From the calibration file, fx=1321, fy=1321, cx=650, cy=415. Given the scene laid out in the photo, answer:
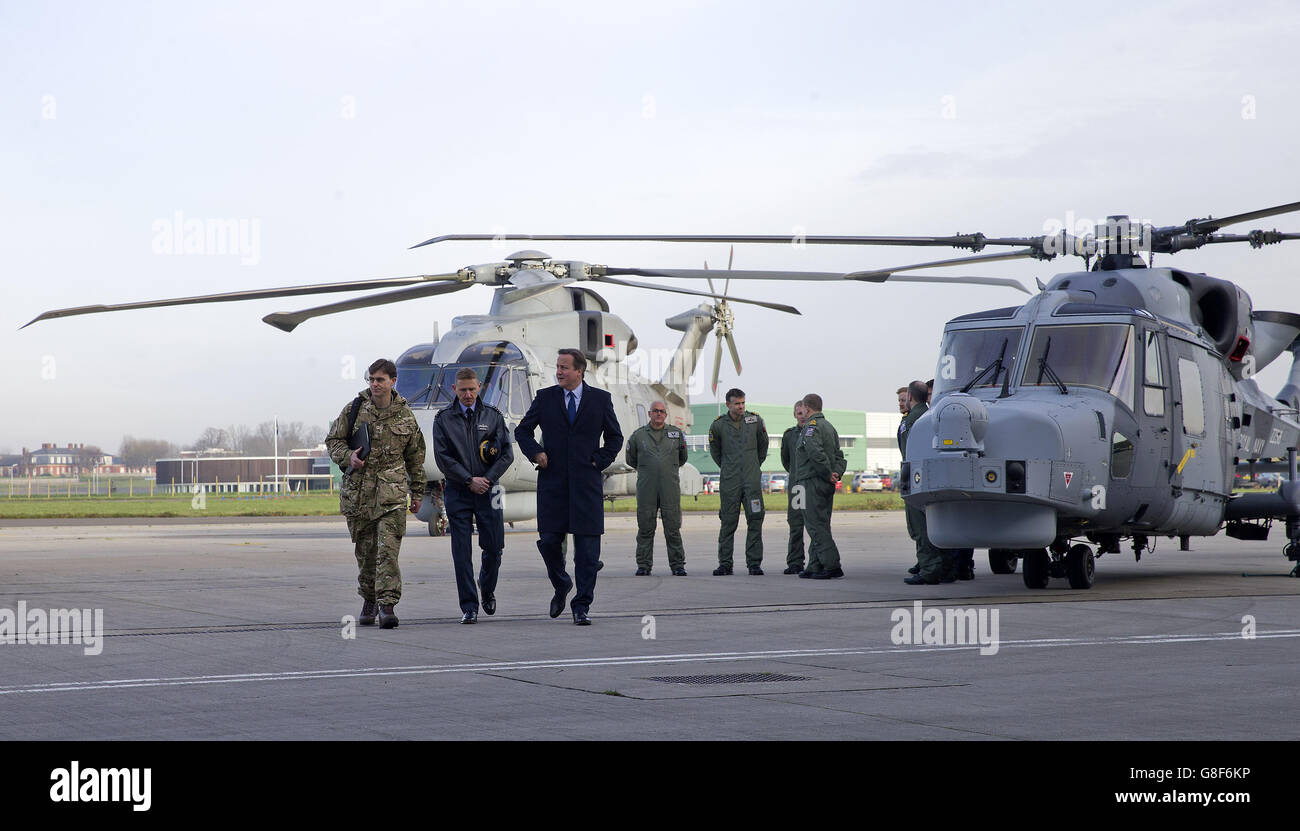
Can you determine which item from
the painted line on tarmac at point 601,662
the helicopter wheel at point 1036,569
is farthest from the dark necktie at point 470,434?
the helicopter wheel at point 1036,569

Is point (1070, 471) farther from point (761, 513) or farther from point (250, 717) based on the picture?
point (250, 717)

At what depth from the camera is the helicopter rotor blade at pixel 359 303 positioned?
59.7 feet

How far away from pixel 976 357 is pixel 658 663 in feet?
20.9

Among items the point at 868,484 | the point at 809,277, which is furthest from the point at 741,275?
the point at 868,484

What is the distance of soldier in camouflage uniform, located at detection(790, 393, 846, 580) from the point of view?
14.9 meters

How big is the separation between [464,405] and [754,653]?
340cm

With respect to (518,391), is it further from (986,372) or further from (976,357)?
(986,372)

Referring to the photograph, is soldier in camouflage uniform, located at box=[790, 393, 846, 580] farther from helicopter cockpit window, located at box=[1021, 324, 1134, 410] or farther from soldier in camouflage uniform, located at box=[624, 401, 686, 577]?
helicopter cockpit window, located at box=[1021, 324, 1134, 410]

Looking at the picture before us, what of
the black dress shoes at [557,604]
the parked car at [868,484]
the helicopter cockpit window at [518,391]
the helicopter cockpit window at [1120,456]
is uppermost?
the helicopter cockpit window at [518,391]

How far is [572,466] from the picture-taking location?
401 inches

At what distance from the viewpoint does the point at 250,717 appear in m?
5.84

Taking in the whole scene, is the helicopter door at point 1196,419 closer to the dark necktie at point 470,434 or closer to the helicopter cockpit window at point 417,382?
the dark necktie at point 470,434

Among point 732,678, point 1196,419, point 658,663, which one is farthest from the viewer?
point 1196,419

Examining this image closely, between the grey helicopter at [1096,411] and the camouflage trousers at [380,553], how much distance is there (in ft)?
15.4
